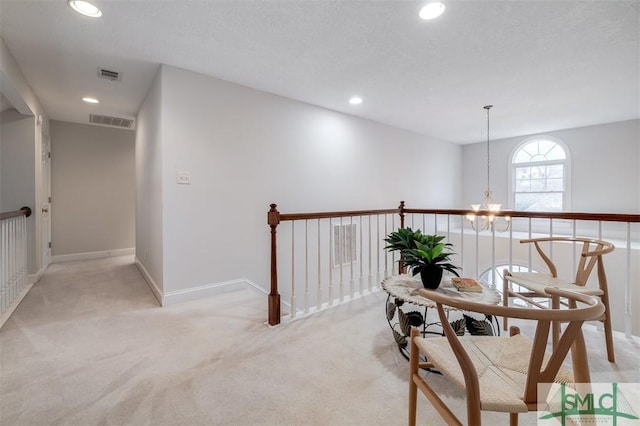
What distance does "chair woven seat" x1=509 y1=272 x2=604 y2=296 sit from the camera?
181 cm

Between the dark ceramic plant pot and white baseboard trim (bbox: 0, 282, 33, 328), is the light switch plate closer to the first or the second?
white baseboard trim (bbox: 0, 282, 33, 328)

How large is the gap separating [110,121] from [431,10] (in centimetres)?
512

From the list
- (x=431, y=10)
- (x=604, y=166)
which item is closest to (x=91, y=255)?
(x=431, y=10)

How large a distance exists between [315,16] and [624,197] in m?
6.06

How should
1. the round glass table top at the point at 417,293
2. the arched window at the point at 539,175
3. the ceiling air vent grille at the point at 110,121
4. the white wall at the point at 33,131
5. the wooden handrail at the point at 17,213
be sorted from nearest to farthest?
1. the round glass table top at the point at 417,293
2. the wooden handrail at the point at 17,213
3. the white wall at the point at 33,131
4. the ceiling air vent grille at the point at 110,121
5. the arched window at the point at 539,175

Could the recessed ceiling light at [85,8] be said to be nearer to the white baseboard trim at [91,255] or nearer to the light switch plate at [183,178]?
the light switch plate at [183,178]

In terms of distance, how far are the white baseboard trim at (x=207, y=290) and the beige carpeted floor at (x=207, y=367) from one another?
11 cm

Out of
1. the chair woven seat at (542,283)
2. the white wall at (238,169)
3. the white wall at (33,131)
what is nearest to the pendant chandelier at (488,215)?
the chair woven seat at (542,283)

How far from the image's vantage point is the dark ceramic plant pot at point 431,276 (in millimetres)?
1884

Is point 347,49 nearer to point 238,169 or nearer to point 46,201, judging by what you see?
point 238,169

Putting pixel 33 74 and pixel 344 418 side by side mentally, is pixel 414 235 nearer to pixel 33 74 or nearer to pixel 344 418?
pixel 344 418

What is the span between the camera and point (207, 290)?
3.01 meters

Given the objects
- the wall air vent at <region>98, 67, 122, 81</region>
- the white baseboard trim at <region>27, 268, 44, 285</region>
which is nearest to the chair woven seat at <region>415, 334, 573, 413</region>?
the wall air vent at <region>98, 67, 122, 81</region>

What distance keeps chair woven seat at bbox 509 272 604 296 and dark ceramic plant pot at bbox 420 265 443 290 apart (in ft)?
1.99
